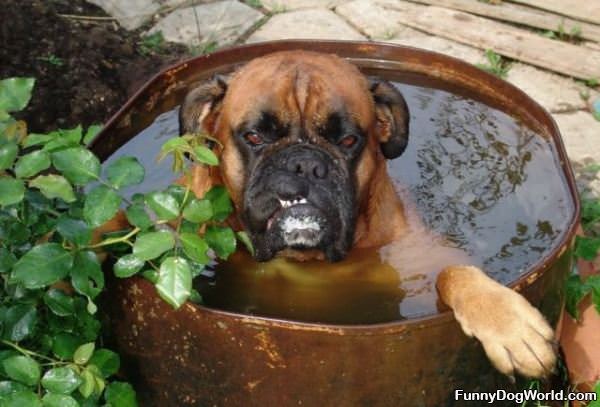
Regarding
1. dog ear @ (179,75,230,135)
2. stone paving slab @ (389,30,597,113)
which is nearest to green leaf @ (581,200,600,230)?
stone paving slab @ (389,30,597,113)

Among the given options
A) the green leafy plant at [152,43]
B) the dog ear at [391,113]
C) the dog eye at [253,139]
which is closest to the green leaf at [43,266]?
the dog eye at [253,139]

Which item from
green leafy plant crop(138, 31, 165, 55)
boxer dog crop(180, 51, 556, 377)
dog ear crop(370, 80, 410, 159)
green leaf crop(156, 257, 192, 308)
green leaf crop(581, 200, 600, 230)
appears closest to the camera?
green leaf crop(156, 257, 192, 308)

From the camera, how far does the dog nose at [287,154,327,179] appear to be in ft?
10.4

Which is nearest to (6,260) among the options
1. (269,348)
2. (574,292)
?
(269,348)

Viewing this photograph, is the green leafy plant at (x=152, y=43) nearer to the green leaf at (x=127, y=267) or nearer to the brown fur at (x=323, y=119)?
the brown fur at (x=323, y=119)

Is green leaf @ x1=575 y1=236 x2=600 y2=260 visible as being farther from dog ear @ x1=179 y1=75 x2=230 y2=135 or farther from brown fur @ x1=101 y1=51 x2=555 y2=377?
dog ear @ x1=179 y1=75 x2=230 y2=135

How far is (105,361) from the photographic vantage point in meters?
2.80

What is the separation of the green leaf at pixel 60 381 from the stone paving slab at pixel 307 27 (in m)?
3.58

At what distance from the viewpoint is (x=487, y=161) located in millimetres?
4348

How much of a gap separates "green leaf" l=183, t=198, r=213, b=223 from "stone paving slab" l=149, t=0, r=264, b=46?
3.32m

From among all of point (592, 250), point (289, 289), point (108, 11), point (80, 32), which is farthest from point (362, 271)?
point (108, 11)

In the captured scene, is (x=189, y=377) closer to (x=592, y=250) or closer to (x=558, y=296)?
(x=558, y=296)

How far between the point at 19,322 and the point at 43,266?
0.23 m

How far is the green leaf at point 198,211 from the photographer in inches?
101
